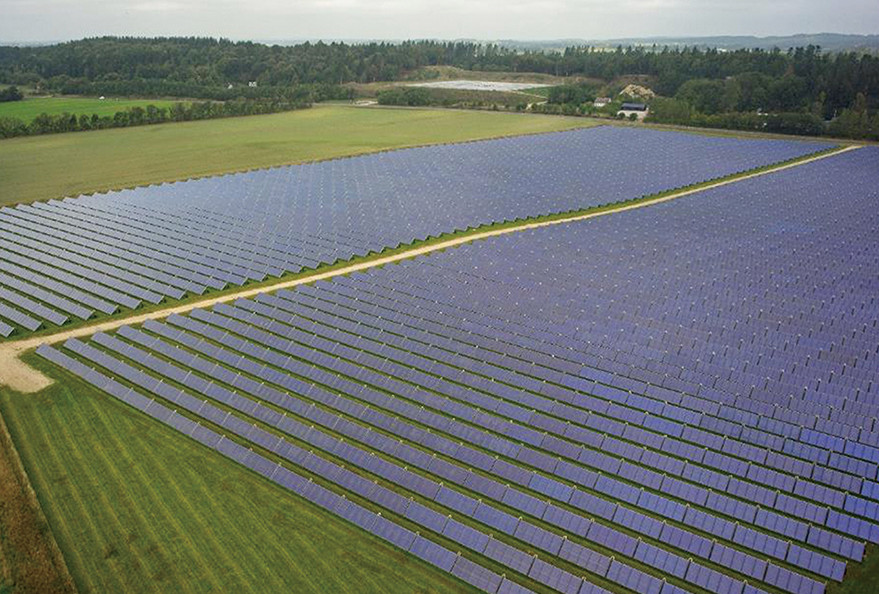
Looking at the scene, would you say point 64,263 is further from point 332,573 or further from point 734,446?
point 734,446


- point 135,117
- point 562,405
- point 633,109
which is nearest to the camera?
point 562,405

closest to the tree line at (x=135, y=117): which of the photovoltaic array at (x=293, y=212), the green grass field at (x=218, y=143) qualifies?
the green grass field at (x=218, y=143)

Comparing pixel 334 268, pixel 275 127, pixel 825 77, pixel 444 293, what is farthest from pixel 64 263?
pixel 825 77

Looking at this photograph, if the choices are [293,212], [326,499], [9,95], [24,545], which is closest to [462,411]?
[326,499]

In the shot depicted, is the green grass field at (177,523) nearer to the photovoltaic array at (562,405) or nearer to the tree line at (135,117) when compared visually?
the photovoltaic array at (562,405)

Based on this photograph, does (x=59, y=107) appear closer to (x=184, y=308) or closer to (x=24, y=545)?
(x=184, y=308)

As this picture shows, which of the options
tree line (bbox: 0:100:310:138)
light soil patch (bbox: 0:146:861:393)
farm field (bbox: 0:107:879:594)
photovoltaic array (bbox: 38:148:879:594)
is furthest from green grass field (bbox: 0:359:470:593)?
tree line (bbox: 0:100:310:138)
